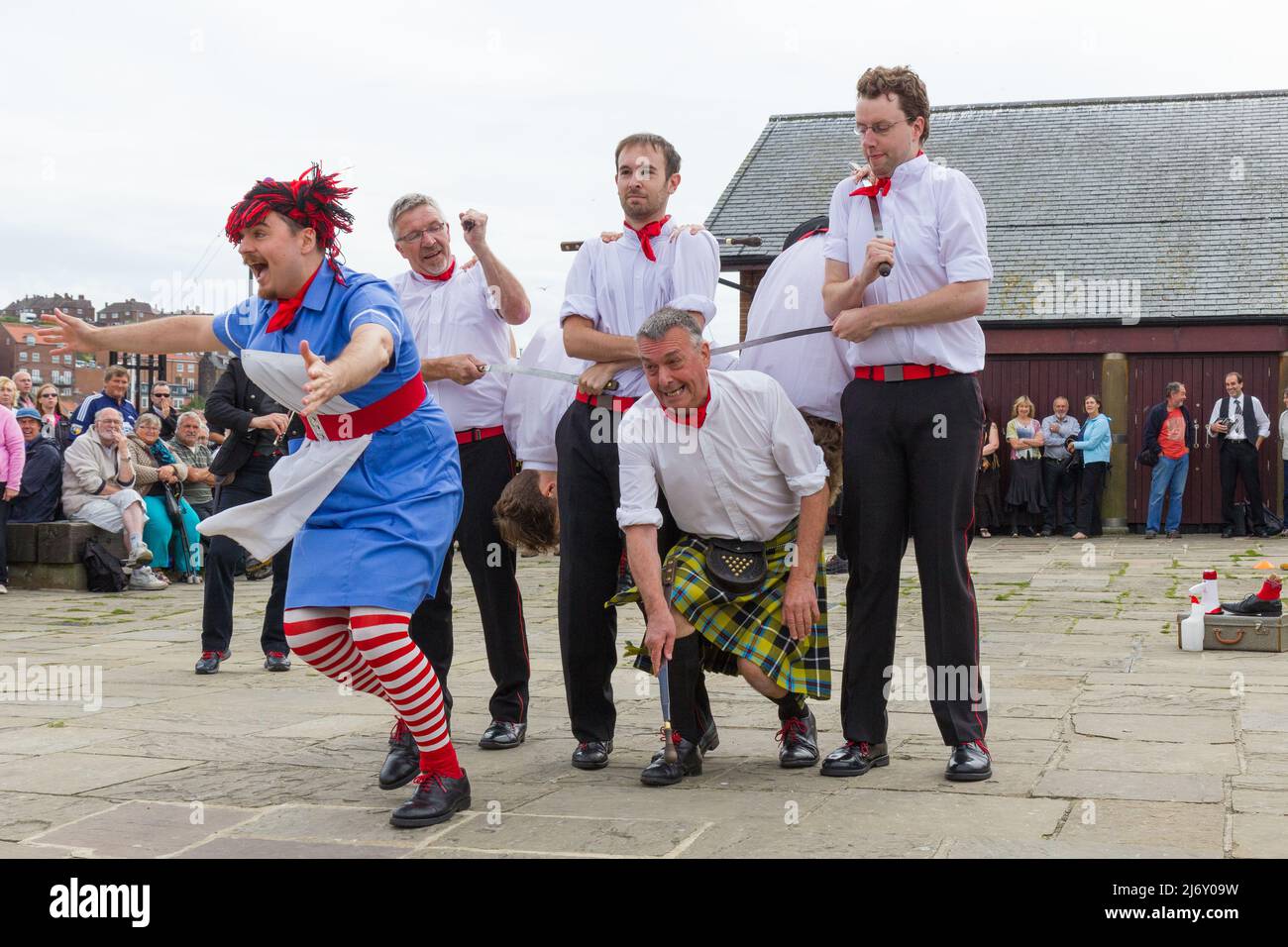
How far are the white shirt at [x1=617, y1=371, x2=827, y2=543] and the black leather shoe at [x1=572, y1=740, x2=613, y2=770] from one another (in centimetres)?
87

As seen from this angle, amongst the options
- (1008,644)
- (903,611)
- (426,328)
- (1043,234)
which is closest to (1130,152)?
(1043,234)

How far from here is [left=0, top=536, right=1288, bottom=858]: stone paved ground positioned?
148 inches

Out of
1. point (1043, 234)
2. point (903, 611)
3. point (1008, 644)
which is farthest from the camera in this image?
point (1043, 234)

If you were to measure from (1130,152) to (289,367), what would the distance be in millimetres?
21925

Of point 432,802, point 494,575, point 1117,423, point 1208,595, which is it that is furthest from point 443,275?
point 1117,423

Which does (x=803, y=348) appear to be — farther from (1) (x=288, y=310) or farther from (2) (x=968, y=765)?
(1) (x=288, y=310)

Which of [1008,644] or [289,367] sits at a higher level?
[289,367]

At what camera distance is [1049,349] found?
67.4 feet

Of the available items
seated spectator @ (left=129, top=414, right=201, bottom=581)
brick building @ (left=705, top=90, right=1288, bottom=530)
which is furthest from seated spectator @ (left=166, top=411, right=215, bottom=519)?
brick building @ (left=705, top=90, right=1288, bottom=530)

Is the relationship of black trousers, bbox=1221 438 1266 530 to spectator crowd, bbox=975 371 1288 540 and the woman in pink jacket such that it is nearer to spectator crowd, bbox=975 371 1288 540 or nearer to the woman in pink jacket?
spectator crowd, bbox=975 371 1288 540

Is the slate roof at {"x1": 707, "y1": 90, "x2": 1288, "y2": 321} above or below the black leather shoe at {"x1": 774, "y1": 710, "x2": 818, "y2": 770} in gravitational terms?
above

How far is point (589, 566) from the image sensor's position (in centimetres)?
489

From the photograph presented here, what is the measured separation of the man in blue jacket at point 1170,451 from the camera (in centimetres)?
1794

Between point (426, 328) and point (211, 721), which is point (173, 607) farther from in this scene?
point (426, 328)
